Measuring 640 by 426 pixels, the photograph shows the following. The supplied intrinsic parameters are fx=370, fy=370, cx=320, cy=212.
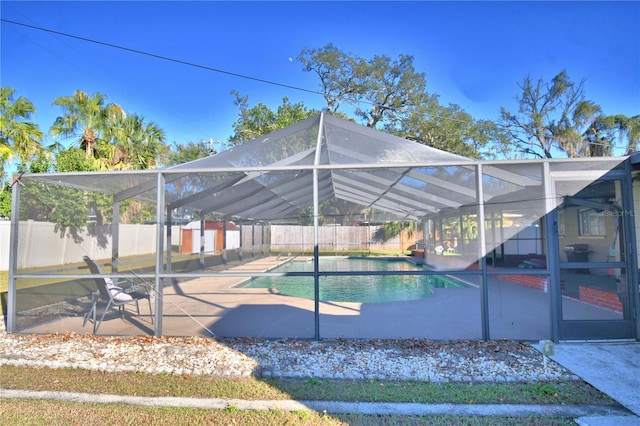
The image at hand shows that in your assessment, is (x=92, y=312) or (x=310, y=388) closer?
(x=310, y=388)

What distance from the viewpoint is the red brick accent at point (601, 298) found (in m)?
4.54

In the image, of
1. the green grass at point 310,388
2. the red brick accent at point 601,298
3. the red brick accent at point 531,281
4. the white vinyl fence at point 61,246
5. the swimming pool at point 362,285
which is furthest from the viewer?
the swimming pool at point 362,285

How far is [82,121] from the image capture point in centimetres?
1366

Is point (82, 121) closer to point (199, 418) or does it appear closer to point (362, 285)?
point (362, 285)

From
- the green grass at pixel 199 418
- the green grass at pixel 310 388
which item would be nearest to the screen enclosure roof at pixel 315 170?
the green grass at pixel 310 388

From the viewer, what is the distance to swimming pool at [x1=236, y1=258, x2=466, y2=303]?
27.4 ft

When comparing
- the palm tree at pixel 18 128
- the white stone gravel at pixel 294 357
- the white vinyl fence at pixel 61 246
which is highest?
the palm tree at pixel 18 128

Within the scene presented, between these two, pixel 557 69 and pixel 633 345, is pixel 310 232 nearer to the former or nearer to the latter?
pixel 633 345

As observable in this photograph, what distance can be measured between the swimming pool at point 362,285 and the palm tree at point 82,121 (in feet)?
27.1

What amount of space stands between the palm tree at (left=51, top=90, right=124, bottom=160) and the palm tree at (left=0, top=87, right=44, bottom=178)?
1.94 metres

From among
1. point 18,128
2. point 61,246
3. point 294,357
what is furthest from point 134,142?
point 294,357

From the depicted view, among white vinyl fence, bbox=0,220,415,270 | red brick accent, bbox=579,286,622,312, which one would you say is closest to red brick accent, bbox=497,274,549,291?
red brick accent, bbox=579,286,622,312

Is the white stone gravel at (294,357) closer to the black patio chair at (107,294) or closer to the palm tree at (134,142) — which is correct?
the black patio chair at (107,294)

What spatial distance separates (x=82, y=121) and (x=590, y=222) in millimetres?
15553
